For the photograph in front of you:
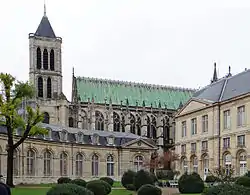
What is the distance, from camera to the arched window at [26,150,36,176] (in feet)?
160

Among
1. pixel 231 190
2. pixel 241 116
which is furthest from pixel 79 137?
pixel 231 190

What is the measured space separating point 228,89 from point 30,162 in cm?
2402

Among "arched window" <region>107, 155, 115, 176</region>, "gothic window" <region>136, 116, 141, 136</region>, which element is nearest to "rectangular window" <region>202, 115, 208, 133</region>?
"arched window" <region>107, 155, 115, 176</region>

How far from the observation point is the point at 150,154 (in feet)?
217

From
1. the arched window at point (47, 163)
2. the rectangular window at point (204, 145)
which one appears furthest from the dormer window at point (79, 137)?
the rectangular window at point (204, 145)

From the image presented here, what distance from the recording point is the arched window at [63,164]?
54.4m

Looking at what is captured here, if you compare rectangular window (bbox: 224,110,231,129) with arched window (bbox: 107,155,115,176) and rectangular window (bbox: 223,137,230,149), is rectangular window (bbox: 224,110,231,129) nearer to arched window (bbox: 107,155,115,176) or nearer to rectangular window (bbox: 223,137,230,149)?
rectangular window (bbox: 223,137,230,149)

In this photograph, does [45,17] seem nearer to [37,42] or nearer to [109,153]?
[37,42]

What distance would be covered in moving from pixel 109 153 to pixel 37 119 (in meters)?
26.8

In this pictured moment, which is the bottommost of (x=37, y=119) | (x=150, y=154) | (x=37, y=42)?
(x=150, y=154)

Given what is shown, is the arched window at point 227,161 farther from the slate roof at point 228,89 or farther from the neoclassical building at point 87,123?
the neoclassical building at point 87,123

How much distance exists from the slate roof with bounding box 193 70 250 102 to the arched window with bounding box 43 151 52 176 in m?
20.4

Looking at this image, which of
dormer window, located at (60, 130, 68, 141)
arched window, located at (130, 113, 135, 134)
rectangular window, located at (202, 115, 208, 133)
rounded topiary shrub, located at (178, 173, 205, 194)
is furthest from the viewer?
arched window, located at (130, 113, 135, 134)

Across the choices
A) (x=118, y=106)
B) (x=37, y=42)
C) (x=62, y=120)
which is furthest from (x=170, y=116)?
(x=37, y=42)
